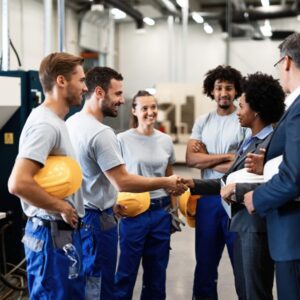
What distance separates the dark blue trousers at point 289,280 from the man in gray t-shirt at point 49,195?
2.43 ft

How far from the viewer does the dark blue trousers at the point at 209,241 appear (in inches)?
93.0

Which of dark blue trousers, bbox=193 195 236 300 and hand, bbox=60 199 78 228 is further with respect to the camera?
dark blue trousers, bbox=193 195 236 300

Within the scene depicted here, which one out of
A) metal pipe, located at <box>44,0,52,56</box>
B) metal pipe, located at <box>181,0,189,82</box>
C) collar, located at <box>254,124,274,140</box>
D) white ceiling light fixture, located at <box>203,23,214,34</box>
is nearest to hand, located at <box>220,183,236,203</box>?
collar, located at <box>254,124,274,140</box>

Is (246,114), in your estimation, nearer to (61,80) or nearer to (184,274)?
(61,80)

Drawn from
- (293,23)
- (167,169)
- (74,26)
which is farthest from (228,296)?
(293,23)

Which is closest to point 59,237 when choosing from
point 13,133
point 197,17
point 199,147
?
point 199,147

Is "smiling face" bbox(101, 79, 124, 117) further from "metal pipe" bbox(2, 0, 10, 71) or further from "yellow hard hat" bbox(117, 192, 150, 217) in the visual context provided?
"metal pipe" bbox(2, 0, 10, 71)

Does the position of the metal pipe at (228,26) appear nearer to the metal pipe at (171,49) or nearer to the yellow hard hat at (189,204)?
the metal pipe at (171,49)

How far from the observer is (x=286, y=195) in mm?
1344

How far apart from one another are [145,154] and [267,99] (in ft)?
2.76

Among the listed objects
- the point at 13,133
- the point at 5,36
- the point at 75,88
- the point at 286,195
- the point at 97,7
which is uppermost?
the point at 97,7

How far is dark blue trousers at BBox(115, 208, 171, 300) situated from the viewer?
235 cm

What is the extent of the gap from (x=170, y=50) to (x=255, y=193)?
865 cm

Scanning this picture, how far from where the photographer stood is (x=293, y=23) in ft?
29.4
